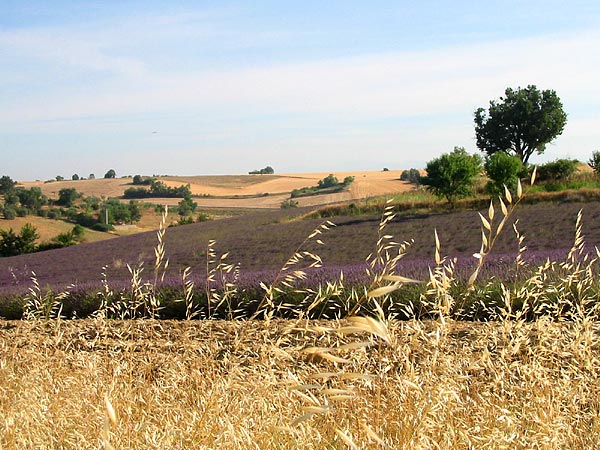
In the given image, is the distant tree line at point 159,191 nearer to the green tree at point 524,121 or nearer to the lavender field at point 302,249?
the green tree at point 524,121

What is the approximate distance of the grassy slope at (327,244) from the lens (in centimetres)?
1280

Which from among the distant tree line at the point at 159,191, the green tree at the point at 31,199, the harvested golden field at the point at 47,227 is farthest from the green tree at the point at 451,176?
the distant tree line at the point at 159,191

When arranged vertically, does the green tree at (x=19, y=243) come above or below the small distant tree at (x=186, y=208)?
below

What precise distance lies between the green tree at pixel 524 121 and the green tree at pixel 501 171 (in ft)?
92.0

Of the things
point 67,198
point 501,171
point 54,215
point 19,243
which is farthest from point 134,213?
point 501,171

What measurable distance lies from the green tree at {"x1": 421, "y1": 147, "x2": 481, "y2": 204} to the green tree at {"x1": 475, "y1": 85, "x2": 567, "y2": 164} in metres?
28.6

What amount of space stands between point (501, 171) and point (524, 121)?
29.2m

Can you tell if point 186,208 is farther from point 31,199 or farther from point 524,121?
point 524,121

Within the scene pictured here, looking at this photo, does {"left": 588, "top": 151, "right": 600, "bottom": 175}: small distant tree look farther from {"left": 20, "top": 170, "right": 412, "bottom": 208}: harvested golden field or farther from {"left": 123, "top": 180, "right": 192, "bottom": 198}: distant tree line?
{"left": 123, "top": 180, "right": 192, "bottom": 198}: distant tree line

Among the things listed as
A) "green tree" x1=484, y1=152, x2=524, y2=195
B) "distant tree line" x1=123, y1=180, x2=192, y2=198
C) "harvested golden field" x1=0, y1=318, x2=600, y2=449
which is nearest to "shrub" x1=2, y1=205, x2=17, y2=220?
"distant tree line" x1=123, y1=180, x2=192, y2=198

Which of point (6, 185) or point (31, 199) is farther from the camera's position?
point (6, 185)

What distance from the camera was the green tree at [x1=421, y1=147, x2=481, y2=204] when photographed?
24.6 meters

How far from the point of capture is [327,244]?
15.5 metres

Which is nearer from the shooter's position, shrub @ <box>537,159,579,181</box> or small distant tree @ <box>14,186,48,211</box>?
shrub @ <box>537,159,579,181</box>
